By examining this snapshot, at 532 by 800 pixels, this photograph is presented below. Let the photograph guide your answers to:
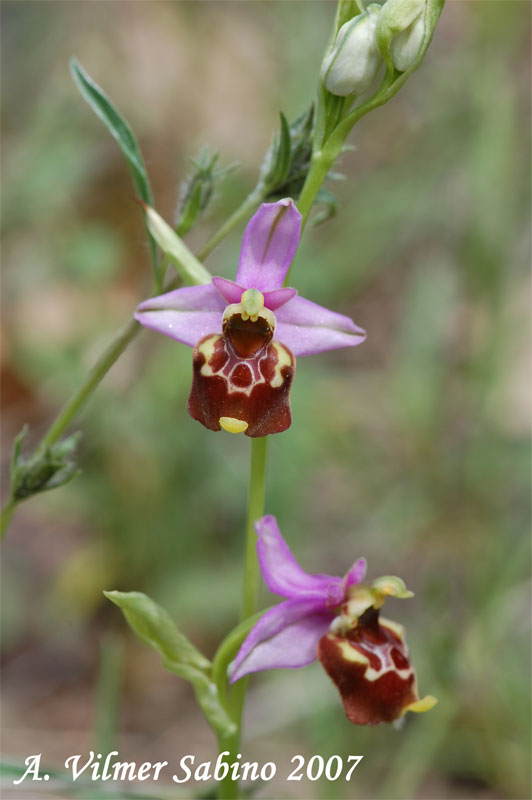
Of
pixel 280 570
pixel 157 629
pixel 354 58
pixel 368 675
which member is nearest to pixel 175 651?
pixel 157 629

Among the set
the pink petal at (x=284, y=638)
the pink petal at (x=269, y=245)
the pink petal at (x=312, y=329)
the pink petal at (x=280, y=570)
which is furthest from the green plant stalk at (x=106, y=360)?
the pink petal at (x=284, y=638)

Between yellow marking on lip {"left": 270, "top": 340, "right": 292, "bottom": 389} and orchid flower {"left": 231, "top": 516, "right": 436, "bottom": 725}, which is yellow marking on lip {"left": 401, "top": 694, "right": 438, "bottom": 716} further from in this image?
yellow marking on lip {"left": 270, "top": 340, "right": 292, "bottom": 389}

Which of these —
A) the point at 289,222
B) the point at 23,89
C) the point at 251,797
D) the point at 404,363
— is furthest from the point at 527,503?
the point at 23,89

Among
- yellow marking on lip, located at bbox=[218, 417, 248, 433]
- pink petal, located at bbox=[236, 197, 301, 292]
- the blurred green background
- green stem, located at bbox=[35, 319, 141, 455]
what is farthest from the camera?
the blurred green background

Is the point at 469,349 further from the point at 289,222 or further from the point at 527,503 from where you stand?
the point at 289,222

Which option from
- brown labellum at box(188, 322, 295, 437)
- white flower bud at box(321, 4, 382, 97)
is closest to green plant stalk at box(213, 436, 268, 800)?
brown labellum at box(188, 322, 295, 437)

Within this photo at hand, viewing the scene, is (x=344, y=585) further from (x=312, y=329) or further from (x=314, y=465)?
(x=314, y=465)
